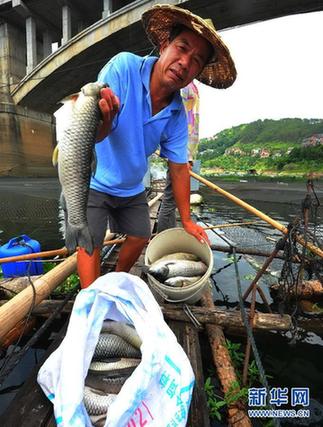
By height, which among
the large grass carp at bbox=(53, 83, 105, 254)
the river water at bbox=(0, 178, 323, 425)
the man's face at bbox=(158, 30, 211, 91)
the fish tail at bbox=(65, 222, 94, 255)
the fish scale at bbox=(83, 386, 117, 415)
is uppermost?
the man's face at bbox=(158, 30, 211, 91)

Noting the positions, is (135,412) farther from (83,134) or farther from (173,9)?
(173,9)

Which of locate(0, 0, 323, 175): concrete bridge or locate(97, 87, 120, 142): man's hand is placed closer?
locate(97, 87, 120, 142): man's hand

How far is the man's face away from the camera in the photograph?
248 cm

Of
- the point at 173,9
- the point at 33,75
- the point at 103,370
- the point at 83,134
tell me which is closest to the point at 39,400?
the point at 103,370

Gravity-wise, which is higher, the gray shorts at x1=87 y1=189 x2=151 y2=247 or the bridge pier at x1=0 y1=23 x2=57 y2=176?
the bridge pier at x1=0 y1=23 x2=57 y2=176

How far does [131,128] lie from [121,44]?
23.5 metres

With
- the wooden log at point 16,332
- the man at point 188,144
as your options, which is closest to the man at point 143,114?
the wooden log at point 16,332

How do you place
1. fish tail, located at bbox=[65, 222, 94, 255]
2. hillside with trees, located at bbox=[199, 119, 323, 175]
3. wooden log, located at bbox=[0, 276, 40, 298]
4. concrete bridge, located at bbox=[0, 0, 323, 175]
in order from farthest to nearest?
hillside with trees, located at bbox=[199, 119, 323, 175]
concrete bridge, located at bbox=[0, 0, 323, 175]
wooden log, located at bbox=[0, 276, 40, 298]
fish tail, located at bbox=[65, 222, 94, 255]

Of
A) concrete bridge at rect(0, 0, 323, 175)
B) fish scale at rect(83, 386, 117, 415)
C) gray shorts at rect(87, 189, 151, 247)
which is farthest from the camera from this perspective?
concrete bridge at rect(0, 0, 323, 175)

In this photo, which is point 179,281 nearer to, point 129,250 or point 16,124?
point 129,250

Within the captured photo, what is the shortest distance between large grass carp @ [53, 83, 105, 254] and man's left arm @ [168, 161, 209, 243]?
143cm

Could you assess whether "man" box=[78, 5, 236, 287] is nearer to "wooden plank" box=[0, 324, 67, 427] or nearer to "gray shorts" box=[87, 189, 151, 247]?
"gray shorts" box=[87, 189, 151, 247]

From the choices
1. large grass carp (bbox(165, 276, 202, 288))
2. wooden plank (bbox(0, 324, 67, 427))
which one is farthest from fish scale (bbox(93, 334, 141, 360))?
large grass carp (bbox(165, 276, 202, 288))

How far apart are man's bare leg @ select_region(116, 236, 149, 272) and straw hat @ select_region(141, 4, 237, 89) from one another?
6.86 feet
